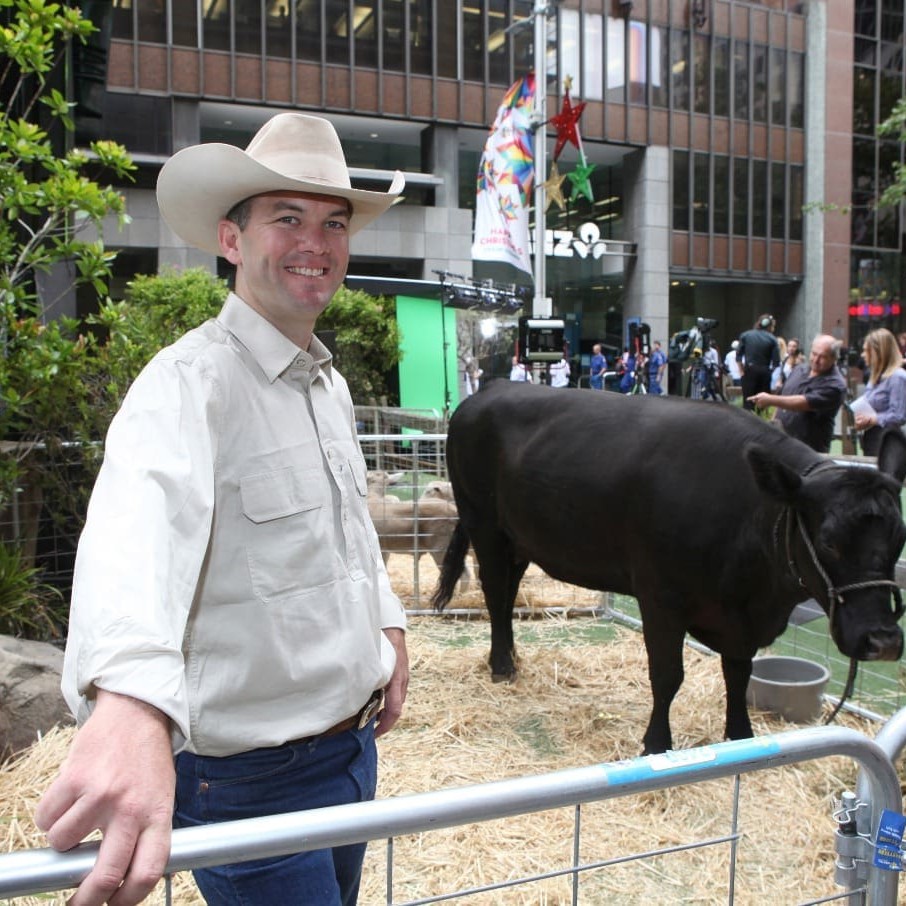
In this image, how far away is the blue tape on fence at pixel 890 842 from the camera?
1.49 m

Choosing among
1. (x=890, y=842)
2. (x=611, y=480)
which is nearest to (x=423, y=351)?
(x=611, y=480)

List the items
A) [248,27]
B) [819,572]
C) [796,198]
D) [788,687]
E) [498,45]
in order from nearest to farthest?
[819,572] < [788,687] < [248,27] < [498,45] < [796,198]

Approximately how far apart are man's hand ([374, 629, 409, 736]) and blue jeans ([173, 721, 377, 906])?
8.7 inches

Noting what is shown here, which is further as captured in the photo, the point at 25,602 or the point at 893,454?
the point at 25,602

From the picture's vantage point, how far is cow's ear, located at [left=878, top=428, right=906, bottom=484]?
344 centimetres

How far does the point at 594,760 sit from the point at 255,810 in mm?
2894

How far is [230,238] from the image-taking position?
1.85 meters

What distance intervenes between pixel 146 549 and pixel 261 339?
0.61 meters

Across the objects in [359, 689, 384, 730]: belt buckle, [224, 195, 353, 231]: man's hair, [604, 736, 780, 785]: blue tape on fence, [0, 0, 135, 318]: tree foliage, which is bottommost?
[359, 689, 384, 730]: belt buckle

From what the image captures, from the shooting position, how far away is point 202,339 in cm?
165

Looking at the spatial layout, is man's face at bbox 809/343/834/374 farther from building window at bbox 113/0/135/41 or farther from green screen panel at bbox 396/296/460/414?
building window at bbox 113/0/135/41

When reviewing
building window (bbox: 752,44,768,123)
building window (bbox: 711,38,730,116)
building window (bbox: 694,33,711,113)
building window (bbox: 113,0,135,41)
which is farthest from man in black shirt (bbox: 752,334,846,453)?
building window (bbox: 752,44,768,123)

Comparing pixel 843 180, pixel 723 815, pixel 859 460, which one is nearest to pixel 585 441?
pixel 859 460

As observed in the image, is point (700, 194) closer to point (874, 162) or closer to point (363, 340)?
point (874, 162)
